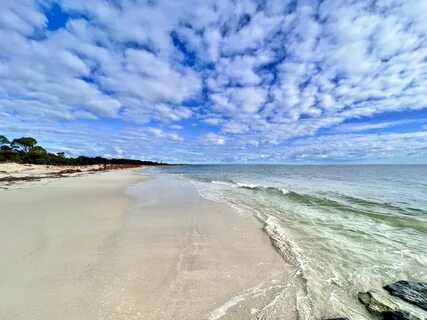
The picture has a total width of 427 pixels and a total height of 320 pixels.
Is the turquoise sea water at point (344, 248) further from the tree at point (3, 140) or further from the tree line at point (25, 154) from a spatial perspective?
the tree at point (3, 140)

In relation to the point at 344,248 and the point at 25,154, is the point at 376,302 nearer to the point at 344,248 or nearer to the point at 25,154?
the point at 344,248

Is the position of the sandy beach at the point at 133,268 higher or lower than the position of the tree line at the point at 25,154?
lower

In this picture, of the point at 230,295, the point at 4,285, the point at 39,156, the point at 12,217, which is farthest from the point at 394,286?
the point at 39,156

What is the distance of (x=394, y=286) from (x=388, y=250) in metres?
2.71

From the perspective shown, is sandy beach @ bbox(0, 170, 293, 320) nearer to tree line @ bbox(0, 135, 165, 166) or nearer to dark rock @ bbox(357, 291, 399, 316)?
dark rock @ bbox(357, 291, 399, 316)

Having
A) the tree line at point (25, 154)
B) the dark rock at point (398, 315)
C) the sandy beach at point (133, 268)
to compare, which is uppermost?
the tree line at point (25, 154)

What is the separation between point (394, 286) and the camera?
16.1 feet

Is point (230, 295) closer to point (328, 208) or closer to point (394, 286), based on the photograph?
point (394, 286)

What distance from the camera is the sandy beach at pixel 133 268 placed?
3828mm

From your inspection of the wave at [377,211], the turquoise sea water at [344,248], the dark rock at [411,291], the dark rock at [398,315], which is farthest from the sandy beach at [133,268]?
the wave at [377,211]

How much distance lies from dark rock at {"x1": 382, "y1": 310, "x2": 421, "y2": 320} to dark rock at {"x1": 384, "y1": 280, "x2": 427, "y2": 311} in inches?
25.9

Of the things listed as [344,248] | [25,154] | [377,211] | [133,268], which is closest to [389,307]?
[344,248]

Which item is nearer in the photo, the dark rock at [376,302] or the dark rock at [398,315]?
the dark rock at [398,315]

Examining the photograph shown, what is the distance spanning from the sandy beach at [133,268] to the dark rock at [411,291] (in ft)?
7.00
